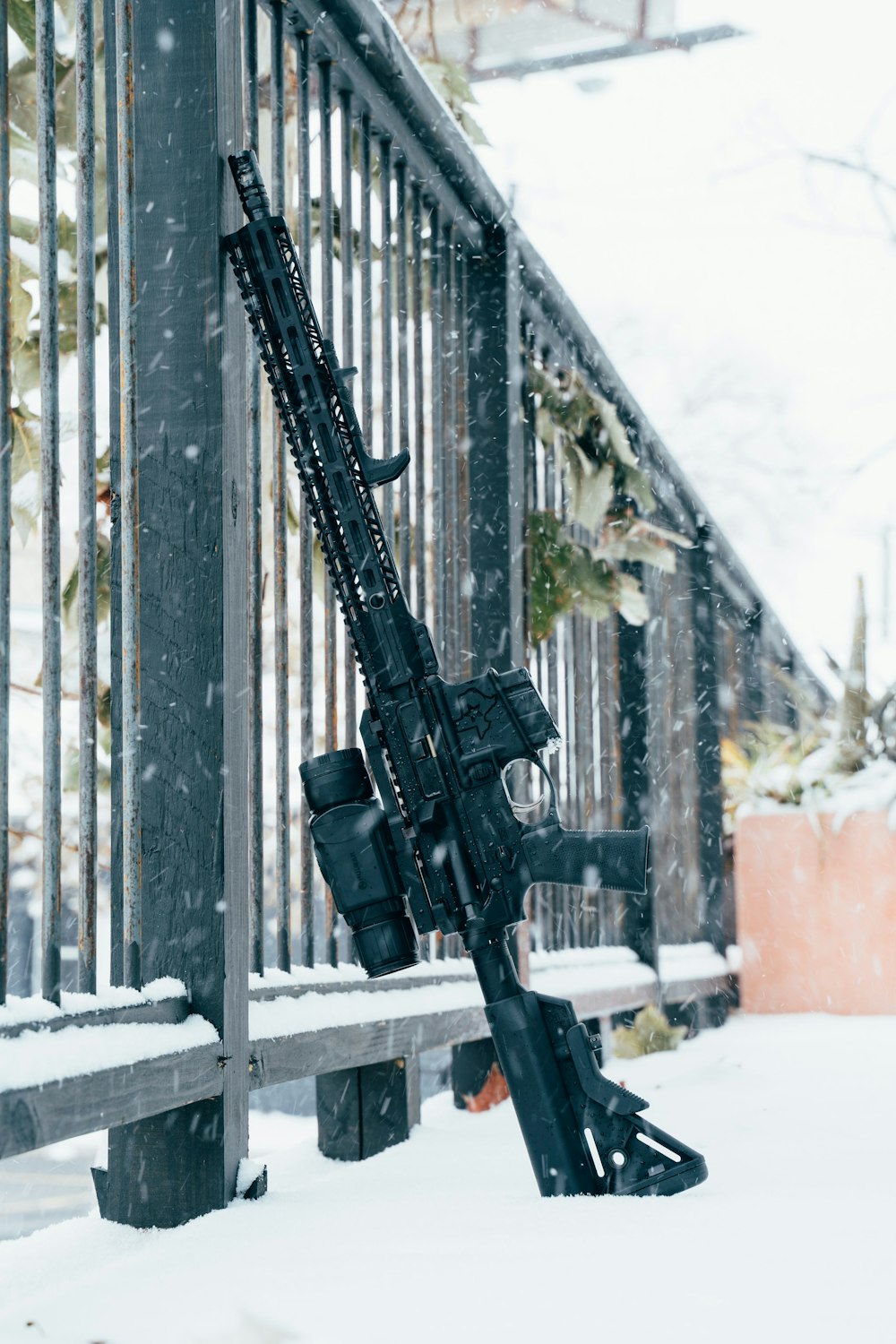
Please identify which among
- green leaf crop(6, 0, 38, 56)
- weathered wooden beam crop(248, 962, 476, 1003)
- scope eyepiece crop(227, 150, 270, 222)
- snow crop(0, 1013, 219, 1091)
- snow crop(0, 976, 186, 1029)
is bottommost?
weathered wooden beam crop(248, 962, 476, 1003)

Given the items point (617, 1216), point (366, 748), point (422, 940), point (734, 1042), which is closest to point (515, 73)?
point (734, 1042)

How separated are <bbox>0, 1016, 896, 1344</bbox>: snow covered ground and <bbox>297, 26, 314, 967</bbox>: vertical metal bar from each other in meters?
0.33

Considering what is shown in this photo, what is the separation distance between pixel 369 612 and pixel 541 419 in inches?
56.7

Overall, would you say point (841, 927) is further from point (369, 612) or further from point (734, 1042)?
point (369, 612)

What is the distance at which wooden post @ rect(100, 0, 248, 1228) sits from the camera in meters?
1.41

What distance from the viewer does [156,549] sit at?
1470mm

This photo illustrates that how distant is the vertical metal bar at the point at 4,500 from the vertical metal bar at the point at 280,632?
0.50 m

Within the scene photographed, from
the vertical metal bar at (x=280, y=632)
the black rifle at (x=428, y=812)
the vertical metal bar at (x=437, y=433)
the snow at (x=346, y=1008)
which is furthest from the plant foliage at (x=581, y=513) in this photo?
the black rifle at (x=428, y=812)

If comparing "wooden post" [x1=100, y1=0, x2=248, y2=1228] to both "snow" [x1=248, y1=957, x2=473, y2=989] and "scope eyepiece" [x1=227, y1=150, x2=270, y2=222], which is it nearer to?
"scope eyepiece" [x1=227, y1=150, x2=270, y2=222]

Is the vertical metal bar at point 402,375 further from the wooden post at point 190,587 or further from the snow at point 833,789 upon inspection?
the snow at point 833,789

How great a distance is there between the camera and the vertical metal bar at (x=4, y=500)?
1135 mm

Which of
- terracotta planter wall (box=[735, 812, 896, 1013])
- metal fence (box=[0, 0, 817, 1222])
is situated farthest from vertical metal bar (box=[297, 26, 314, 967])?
terracotta planter wall (box=[735, 812, 896, 1013])

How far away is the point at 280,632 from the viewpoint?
172cm

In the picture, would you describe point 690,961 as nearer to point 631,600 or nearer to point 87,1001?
point 631,600
